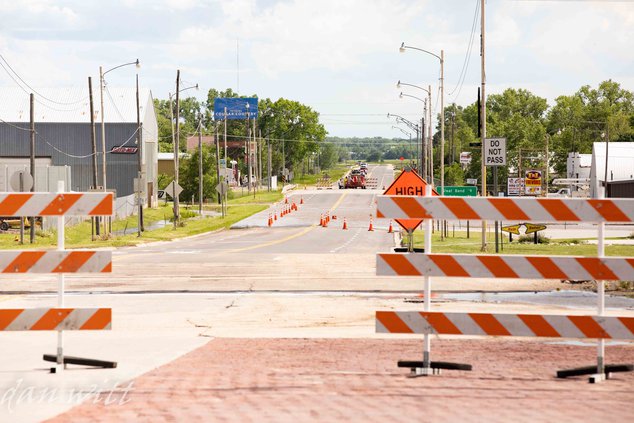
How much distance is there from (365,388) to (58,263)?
3133 millimetres

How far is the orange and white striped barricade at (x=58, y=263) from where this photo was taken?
9.55 meters

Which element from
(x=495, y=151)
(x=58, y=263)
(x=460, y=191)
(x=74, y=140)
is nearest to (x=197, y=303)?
(x=58, y=263)

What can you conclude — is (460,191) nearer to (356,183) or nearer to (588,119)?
(356,183)

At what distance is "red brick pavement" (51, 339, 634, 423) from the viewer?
781 centimetres

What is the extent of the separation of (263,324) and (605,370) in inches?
240

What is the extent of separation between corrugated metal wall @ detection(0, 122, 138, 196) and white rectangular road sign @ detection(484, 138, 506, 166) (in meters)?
58.6

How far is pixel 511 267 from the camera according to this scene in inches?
373

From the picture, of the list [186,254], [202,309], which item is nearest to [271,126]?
[186,254]

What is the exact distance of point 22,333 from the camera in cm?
1248

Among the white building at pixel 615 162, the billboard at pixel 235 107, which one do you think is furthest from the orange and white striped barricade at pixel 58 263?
the billboard at pixel 235 107

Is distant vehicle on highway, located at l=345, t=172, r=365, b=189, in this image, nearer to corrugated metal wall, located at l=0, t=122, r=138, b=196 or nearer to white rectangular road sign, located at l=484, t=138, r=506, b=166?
corrugated metal wall, located at l=0, t=122, r=138, b=196

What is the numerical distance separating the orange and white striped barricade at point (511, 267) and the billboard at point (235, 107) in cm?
15209

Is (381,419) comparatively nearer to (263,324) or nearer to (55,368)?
(55,368)

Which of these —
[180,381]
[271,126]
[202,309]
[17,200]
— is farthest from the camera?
[271,126]
